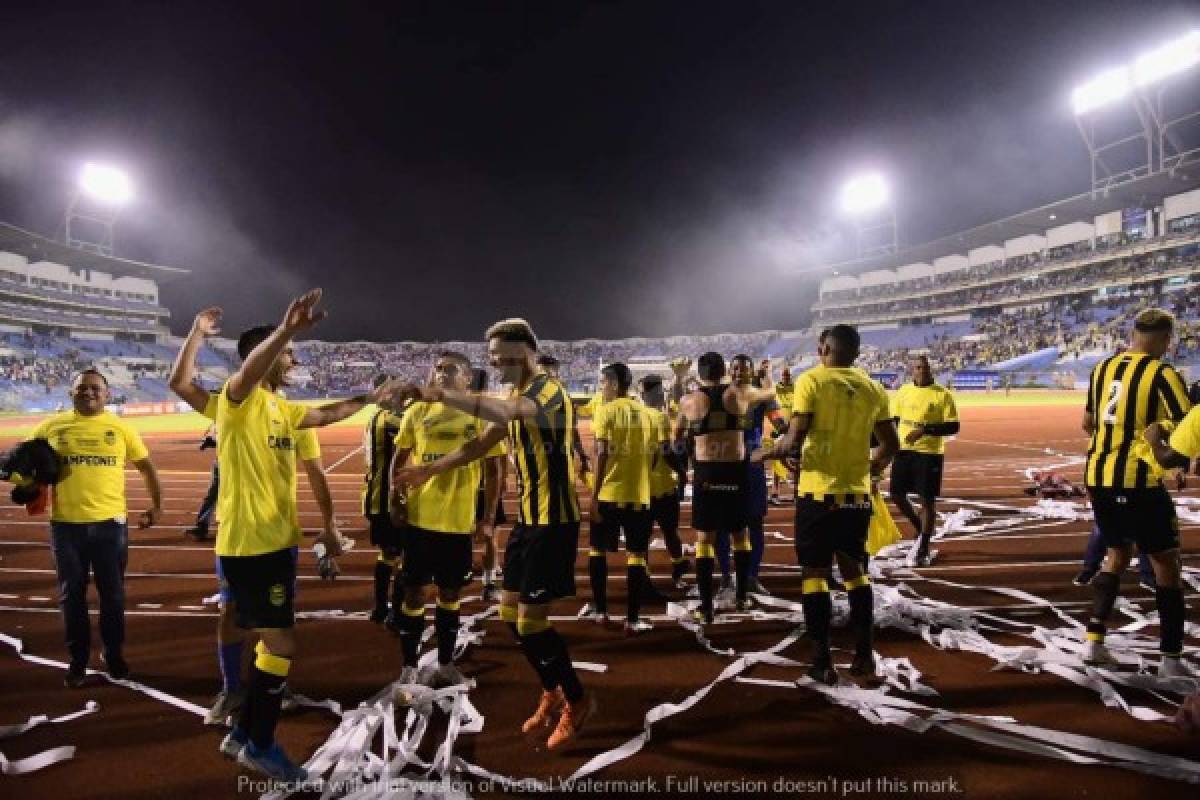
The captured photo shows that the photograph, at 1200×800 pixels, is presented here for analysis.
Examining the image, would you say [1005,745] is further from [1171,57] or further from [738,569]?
[1171,57]

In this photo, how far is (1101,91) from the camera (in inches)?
1667

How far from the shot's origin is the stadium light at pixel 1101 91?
41303 mm

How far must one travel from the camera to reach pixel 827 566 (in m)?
4.42

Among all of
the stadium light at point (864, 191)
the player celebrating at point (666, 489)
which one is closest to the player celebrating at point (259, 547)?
the player celebrating at point (666, 489)

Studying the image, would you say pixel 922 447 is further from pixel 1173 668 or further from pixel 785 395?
pixel 1173 668

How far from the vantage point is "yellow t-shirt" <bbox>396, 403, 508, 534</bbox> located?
15.1 ft

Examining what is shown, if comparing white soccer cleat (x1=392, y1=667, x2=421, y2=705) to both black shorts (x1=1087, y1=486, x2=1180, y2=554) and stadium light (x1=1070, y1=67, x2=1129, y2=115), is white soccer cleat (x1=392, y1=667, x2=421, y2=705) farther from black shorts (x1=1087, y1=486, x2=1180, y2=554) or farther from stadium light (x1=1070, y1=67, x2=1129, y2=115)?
stadium light (x1=1070, y1=67, x2=1129, y2=115)

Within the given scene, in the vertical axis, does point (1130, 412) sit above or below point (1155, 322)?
below

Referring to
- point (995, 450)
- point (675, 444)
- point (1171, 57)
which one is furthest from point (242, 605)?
point (1171, 57)

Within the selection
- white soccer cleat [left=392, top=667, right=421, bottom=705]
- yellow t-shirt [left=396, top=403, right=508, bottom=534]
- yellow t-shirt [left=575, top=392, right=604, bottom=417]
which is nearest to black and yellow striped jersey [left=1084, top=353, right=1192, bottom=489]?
yellow t-shirt [left=575, top=392, right=604, bottom=417]

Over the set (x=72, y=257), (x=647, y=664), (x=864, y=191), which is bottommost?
(x=647, y=664)

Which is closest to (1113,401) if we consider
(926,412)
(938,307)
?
(926,412)

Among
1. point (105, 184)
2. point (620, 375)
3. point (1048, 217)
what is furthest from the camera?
point (105, 184)

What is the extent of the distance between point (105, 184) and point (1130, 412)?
69.7 metres
